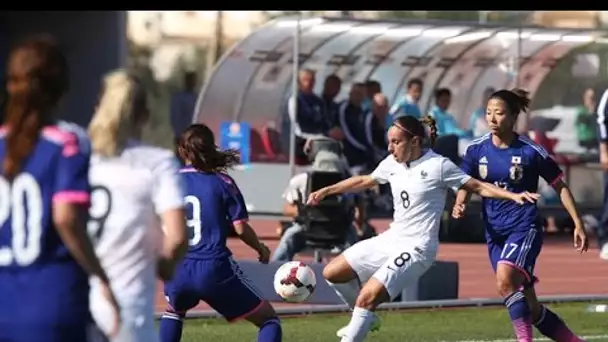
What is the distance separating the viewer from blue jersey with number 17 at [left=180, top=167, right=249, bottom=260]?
9.43m

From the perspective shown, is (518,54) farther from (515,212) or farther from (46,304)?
(46,304)

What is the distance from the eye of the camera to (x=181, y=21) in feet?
185

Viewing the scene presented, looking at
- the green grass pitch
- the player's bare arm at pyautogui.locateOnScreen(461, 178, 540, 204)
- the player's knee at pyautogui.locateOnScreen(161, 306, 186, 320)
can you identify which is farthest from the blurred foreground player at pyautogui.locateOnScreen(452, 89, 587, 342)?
the player's knee at pyautogui.locateOnScreen(161, 306, 186, 320)

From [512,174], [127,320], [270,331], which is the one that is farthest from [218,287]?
[127,320]

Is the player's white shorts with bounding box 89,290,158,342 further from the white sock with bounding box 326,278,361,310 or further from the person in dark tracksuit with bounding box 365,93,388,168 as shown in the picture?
the person in dark tracksuit with bounding box 365,93,388,168

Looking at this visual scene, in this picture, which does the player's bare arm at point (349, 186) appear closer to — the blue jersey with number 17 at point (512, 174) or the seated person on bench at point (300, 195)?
the blue jersey with number 17 at point (512, 174)

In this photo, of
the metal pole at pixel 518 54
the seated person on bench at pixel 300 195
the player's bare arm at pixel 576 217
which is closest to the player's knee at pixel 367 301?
the player's bare arm at pixel 576 217

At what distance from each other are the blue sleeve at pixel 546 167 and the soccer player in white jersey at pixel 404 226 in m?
0.64

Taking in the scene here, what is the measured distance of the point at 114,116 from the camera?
6.54 meters

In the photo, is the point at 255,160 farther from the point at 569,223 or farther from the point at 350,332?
the point at 350,332

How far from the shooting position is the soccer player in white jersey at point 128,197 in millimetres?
6523

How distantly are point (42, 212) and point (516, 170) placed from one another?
5560 mm

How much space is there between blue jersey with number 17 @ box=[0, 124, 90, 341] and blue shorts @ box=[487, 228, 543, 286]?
17.3ft
